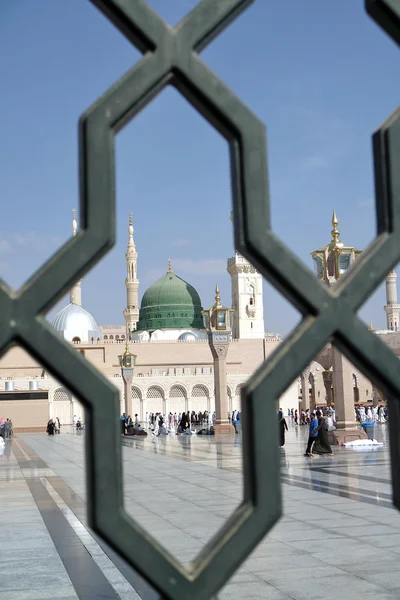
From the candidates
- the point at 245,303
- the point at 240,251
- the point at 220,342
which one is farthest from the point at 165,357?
the point at 240,251

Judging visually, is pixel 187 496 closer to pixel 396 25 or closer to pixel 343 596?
pixel 343 596

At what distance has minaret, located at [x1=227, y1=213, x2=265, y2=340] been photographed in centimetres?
5153

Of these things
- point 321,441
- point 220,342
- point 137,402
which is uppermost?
point 220,342

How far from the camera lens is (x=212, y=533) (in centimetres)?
503

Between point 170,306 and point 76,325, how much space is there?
22.8 feet

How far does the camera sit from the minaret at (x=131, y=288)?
5462 centimetres

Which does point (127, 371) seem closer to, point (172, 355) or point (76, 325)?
point (172, 355)

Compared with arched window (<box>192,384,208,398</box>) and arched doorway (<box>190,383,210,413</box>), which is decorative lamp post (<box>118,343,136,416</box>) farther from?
arched window (<box>192,384,208,398</box>)

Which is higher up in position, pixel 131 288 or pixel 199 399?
pixel 131 288

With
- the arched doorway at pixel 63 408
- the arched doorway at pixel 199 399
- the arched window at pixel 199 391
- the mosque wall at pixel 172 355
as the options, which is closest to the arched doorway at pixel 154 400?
the arched doorway at pixel 199 399

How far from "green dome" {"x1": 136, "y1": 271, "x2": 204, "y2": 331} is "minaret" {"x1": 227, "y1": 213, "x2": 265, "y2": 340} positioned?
3.75 metres

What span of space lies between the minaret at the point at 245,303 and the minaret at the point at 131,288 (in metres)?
7.23

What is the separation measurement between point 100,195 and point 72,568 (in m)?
3.75

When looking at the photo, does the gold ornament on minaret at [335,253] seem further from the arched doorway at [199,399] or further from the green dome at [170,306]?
the green dome at [170,306]
